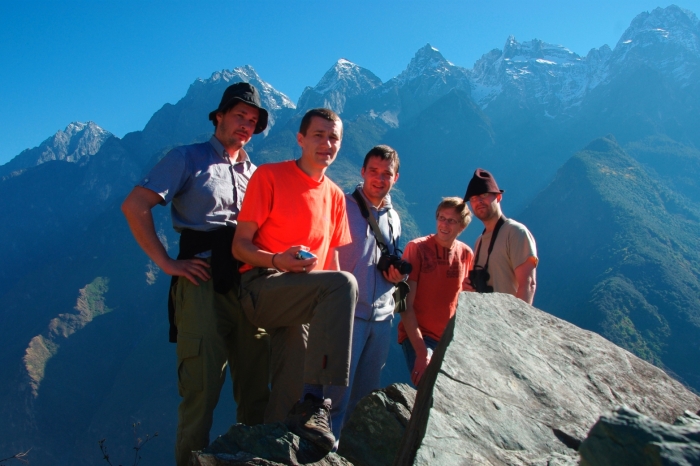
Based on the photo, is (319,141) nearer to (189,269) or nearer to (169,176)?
(169,176)

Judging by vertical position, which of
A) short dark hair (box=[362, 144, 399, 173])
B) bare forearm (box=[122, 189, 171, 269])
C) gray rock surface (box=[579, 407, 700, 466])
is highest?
short dark hair (box=[362, 144, 399, 173])

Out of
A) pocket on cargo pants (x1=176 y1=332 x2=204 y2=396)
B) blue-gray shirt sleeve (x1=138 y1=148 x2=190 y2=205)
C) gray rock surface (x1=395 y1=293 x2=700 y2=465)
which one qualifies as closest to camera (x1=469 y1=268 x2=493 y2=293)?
gray rock surface (x1=395 y1=293 x2=700 y2=465)

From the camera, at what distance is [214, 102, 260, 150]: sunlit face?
5.00 m

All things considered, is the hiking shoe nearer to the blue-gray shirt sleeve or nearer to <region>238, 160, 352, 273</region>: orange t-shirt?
<region>238, 160, 352, 273</region>: orange t-shirt

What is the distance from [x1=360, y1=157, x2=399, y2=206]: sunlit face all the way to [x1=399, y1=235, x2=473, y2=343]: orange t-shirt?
0.88 metres

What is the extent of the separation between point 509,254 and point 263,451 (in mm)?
3614

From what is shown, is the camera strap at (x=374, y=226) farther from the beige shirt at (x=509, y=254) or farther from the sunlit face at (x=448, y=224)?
the beige shirt at (x=509, y=254)

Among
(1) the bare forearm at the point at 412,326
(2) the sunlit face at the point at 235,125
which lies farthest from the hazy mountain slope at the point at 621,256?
(2) the sunlit face at the point at 235,125

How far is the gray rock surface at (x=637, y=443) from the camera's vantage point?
178 cm

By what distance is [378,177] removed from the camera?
5742 mm

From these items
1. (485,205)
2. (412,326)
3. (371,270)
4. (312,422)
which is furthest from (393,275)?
(312,422)

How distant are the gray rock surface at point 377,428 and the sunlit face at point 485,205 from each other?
2.34 m

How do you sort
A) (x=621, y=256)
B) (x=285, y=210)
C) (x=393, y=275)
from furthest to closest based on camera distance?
(x=621, y=256) → (x=393, y=275) → (x=285, y=210)

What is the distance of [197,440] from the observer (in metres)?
4.21
